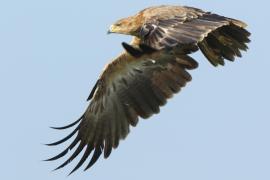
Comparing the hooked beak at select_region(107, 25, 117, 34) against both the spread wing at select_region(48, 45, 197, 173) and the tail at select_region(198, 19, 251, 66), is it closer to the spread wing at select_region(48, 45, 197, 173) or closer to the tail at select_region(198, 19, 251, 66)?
the spread wing at select_region(48, 45, 197, 173)

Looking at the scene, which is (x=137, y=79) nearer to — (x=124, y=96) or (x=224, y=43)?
(x=124, y=96)

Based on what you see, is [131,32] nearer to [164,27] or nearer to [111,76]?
[111,76]

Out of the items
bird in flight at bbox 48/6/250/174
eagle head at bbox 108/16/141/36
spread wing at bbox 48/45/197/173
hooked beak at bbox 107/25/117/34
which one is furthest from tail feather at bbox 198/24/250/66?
hooked beak at bbox 107/25/117/34

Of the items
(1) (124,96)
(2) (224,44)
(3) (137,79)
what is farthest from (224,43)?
(1) (124,96)

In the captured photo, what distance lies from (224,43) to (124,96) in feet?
6.98

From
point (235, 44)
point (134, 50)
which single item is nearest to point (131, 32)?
point (134, 50)

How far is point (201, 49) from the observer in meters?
19.9

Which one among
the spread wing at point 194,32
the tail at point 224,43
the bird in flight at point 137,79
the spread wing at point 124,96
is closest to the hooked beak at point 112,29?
the bird in flight at point 137,79

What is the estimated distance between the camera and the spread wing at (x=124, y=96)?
19281 mm

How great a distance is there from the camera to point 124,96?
66.2 ft

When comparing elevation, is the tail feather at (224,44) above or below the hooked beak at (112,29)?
below

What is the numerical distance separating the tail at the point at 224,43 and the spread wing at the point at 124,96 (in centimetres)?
92

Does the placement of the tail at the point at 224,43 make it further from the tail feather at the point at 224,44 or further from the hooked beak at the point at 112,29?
the hooked beak at the point at 112,29

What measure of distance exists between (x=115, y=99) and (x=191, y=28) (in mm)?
3926
